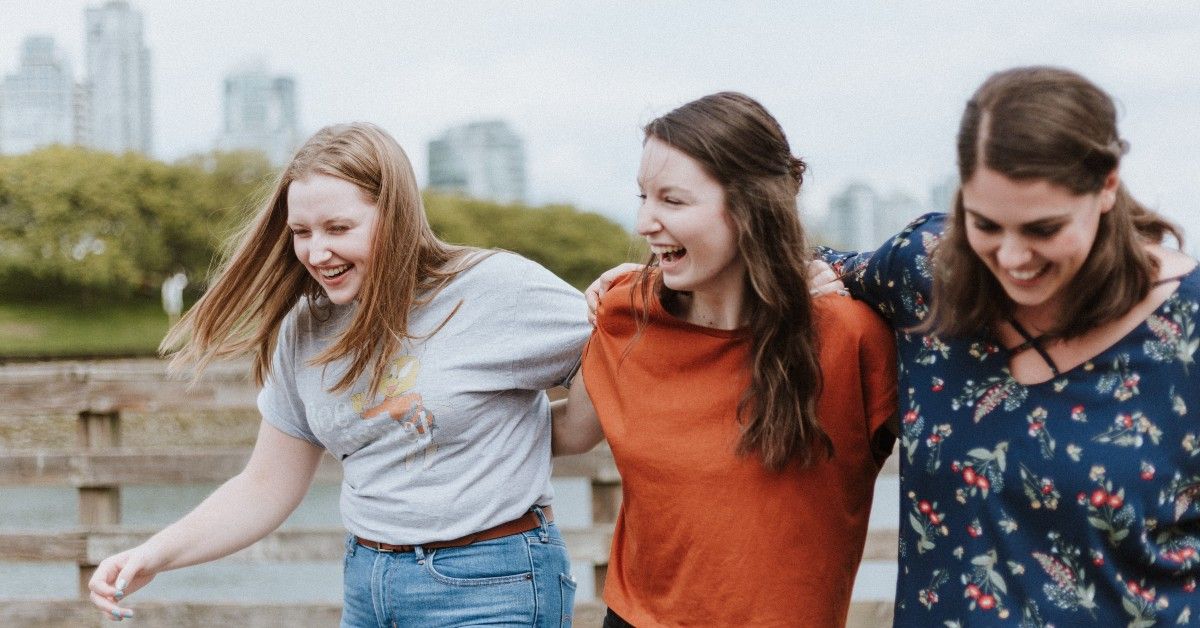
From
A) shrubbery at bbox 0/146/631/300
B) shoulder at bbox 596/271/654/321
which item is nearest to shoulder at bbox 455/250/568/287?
shoulder at bbox 596/271/654/321

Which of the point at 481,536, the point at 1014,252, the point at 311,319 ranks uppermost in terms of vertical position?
the point at 1014,252

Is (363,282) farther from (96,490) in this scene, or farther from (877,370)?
(96,490)

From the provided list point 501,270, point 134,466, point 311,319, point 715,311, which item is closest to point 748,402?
point 715,311

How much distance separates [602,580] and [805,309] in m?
2.00

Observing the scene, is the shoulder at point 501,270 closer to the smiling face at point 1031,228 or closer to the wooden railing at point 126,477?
the smiling face at point 1031,228

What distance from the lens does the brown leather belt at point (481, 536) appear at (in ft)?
6.73

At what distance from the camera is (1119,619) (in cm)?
154

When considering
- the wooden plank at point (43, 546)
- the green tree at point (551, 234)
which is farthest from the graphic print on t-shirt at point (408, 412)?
the green tree at point (551, 234)

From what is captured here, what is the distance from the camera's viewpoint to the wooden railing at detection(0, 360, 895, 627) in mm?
3615

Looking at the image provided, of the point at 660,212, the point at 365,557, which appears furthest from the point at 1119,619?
the point at 365,557

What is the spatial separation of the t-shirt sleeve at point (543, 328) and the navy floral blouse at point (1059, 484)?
637 mm

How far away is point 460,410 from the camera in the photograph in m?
2.04

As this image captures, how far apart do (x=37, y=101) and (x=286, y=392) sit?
8109 cm

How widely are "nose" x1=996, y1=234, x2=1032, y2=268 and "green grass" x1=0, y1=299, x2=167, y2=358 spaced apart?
117 ft
